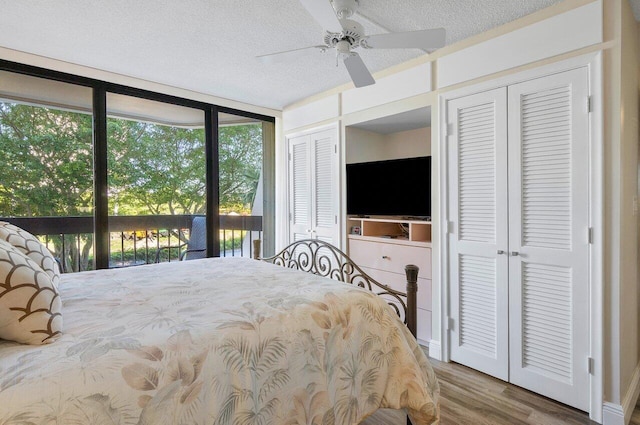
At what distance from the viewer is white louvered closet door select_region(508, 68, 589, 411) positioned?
199cm

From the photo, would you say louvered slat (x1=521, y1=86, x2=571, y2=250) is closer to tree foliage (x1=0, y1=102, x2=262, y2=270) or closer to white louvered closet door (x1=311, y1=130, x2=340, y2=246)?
white louvered closet door (x1=311, y1=130, x2=340, y2=246)

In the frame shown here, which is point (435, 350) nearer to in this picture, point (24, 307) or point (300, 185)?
point (300, 185)

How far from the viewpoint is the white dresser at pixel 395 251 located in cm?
286

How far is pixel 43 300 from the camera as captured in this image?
3.46ft

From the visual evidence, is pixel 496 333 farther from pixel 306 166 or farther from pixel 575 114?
pixel 306 166

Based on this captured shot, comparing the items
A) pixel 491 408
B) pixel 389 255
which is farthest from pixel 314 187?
pixel 491 408

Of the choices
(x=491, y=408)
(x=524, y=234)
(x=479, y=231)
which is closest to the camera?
(x=491, y=408)

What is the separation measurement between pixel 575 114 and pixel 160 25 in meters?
2.70

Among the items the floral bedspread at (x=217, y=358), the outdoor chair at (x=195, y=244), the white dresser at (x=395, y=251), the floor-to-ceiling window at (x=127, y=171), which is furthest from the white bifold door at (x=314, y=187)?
the floral bedspread at (x=217, y=358)

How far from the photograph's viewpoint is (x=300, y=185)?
3.99 m

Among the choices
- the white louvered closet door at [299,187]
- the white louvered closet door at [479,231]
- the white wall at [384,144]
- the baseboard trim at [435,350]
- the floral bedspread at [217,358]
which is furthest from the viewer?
the white louvered closet door at [299,187]

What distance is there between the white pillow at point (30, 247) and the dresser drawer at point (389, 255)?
8.01ft

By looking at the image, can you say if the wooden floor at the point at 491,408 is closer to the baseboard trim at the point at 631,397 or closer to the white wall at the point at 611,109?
the baseboard trim at the point at 631,397

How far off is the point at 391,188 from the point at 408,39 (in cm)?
151
